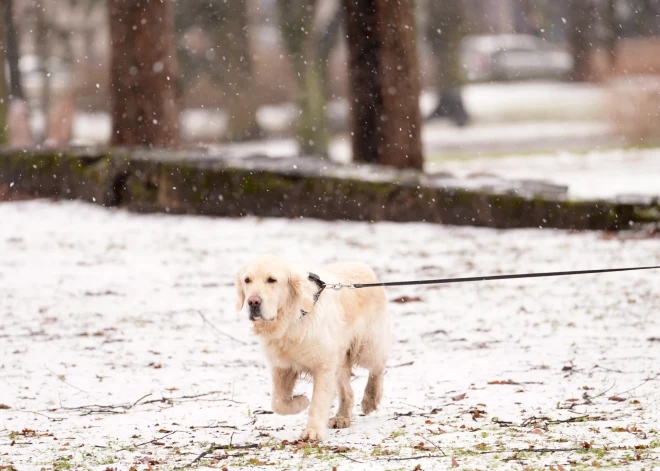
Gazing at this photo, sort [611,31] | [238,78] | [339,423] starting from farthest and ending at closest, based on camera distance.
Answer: [611,31], [238,78], [339,423]

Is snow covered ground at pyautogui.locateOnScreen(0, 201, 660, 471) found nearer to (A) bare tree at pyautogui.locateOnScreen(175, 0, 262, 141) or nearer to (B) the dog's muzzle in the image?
(B) the dog's muzzle

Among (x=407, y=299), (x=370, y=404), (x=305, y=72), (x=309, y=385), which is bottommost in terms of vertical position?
(x=309, y=385)

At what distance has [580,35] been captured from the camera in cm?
4006

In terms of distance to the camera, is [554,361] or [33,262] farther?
[33,262]

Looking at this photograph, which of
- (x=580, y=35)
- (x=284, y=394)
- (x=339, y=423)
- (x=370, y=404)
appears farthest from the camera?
(x=580, y=35)

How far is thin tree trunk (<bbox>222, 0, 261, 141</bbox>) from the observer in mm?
31531

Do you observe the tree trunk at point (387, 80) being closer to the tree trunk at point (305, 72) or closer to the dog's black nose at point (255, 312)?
the dog's black nose at point (255, 312)

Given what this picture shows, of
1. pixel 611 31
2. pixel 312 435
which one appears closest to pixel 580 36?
pixel 611 31

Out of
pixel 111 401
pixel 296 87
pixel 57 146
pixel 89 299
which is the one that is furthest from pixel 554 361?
pixel 296 87

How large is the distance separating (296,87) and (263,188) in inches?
574

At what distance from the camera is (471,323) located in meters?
8.76

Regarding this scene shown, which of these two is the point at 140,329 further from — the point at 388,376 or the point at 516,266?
the point at 516,266

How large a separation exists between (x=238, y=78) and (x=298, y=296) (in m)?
28.8

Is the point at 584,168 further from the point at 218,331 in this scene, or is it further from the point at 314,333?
the point at 314,333
